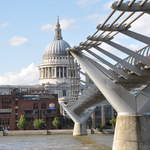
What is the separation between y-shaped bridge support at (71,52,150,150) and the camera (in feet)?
89.7

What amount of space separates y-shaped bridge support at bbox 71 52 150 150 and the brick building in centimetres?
7368

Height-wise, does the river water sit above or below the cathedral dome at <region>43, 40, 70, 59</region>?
below

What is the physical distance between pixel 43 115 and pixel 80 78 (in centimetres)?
4961

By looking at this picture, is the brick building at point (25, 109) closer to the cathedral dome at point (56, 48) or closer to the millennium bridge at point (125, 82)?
the cathedral dome at point (56, 48)

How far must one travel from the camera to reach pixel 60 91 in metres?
133

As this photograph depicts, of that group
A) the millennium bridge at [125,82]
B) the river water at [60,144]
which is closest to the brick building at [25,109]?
the river water at [60,144]

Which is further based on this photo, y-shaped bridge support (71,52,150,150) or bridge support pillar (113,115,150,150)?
y-shaped bridge support (71,52,150,150)

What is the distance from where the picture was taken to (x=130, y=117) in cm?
2794

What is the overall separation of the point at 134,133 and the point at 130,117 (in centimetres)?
114

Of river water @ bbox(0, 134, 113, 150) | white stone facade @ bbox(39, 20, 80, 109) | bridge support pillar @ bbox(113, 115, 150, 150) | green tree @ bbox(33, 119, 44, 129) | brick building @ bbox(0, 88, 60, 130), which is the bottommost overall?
river water @ bbox(0, 134, 113, 150)

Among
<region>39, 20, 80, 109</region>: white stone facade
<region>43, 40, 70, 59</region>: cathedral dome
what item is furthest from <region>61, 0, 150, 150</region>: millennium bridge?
<region>43, 40, 70, 59</region>: cathedral dome

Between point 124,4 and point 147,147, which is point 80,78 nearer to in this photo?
point 147,147

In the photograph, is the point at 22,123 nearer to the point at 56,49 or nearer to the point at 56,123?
the point at 56,123

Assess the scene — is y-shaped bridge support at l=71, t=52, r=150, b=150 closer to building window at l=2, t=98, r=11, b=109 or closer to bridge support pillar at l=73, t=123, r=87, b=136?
bridge support pillar at l=73, t=123, r=87, b=136
